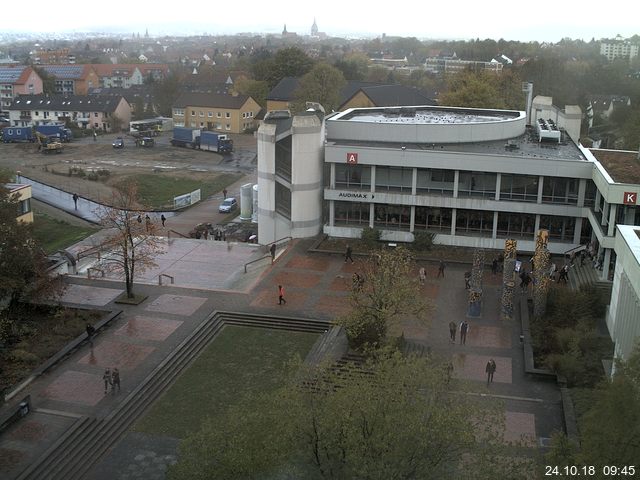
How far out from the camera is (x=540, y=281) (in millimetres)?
31734

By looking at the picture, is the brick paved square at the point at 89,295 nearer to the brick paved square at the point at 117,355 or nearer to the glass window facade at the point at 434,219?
the brick paved square at the point at 117,355

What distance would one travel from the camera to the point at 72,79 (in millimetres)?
140875

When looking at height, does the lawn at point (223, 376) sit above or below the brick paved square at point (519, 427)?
below

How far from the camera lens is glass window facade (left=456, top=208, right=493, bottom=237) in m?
42.2

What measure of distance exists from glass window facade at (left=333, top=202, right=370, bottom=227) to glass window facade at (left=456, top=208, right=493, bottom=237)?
5.47 m

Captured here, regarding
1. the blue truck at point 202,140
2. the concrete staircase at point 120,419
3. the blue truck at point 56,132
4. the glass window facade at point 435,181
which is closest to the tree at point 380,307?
the concrete staircase at point 120,419

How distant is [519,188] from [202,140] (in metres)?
52.9

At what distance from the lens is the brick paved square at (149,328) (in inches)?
1195

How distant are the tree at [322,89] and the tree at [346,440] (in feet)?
233

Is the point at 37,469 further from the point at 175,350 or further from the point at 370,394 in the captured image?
the point at 370,394

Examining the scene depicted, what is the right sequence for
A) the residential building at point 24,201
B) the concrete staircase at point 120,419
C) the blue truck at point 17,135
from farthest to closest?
1. the blue truck at point 17,135
2. the residential building at point 24,201
3. the concrete staircase at point 120,419

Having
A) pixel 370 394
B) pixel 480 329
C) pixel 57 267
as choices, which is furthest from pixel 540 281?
pixel 57 267

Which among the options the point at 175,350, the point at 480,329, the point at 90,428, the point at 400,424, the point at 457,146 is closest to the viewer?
the point at 400,424

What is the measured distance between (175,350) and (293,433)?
1346 centimetres
